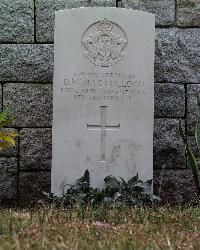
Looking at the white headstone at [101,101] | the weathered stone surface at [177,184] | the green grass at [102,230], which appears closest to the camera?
the green grass at [102,230]

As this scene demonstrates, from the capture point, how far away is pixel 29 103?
536 cm

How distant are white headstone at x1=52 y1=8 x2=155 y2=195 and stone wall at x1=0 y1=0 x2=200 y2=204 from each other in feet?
1.97

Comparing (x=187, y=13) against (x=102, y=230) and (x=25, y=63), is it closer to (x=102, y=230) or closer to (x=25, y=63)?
(x=25, y=63)

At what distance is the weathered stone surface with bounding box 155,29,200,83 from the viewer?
18.0ft

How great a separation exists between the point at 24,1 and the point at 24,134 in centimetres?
116

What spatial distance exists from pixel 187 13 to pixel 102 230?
2.98m

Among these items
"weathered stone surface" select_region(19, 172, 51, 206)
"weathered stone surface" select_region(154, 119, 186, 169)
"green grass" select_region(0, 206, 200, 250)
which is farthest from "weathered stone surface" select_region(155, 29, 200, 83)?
"green grass" select_region(0, 206, 200, 250)

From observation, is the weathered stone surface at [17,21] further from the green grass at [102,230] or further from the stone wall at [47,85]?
the green grass at [102,230]

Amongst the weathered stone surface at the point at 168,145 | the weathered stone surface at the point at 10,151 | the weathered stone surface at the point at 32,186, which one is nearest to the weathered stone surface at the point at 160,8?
the weathered stone surface at the point at 168,145

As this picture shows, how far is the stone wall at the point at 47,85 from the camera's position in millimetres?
5340

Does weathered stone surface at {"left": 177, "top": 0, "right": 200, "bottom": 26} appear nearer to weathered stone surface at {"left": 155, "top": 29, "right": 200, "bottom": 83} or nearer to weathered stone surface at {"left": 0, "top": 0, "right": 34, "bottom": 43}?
weathered stone surface at {"left": 155, "top": 29, "right": 200, "bottom": 83}

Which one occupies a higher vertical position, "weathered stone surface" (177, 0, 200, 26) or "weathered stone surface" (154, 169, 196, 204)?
"weathered stone surface" (177, 0, 200, 26)

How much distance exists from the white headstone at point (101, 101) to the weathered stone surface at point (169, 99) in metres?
0.66

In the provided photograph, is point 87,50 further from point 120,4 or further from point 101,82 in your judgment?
point 120,4
